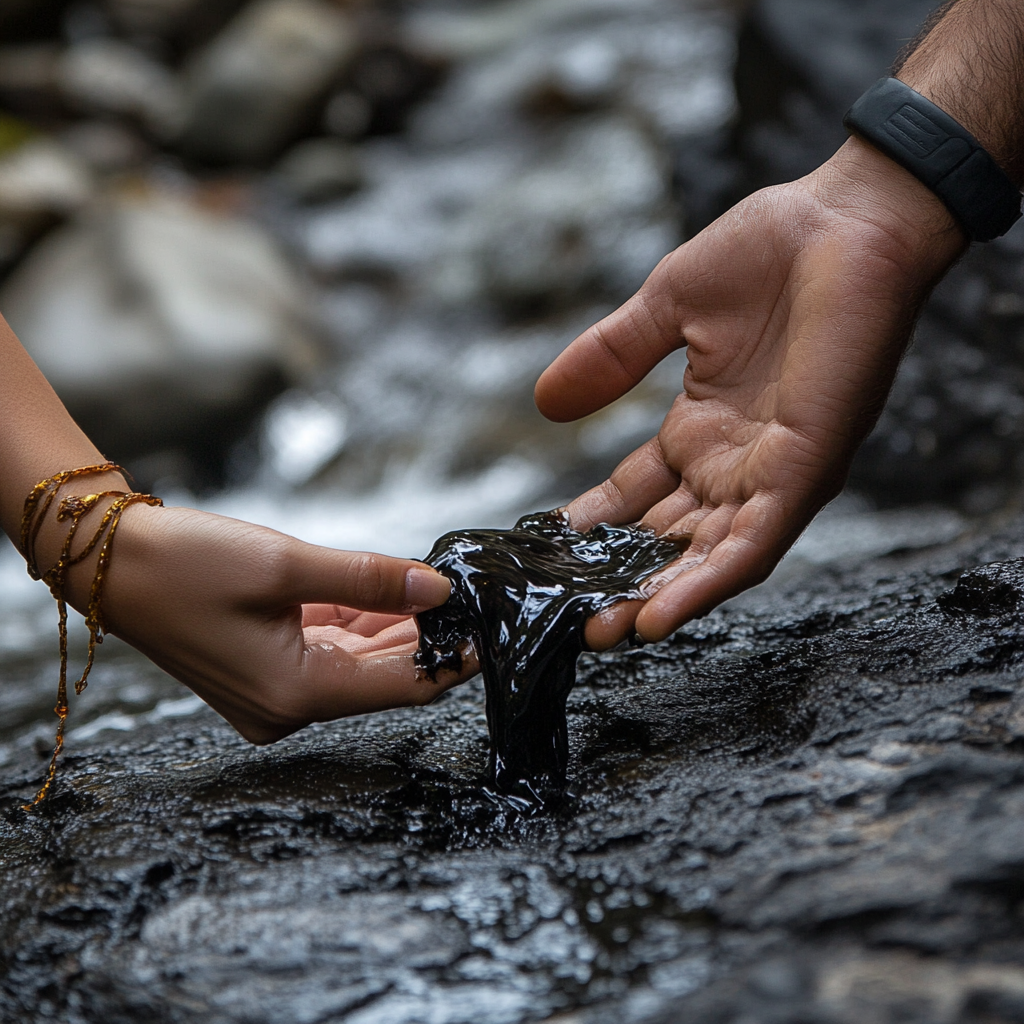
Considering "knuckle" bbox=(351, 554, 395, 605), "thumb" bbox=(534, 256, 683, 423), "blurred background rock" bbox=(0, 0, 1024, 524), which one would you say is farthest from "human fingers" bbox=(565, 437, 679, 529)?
"blurred background rock" bbox=(0, 0, 1024, 524)

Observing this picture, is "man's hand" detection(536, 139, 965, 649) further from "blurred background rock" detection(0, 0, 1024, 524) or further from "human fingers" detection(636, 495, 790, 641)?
"blurred background rock" detection(0, 0, 1024, 524)

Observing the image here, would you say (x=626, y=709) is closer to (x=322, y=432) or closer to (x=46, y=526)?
(x=46, y=526)

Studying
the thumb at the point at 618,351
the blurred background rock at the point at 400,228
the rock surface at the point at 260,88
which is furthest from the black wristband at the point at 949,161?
the rock surface at the point at 260,88

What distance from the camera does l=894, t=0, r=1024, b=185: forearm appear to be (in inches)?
85.1

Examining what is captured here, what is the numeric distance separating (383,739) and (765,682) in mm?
756

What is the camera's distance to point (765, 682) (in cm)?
179

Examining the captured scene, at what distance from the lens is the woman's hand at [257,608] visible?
1.71 meters

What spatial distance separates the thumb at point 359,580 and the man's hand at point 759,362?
0.32 m

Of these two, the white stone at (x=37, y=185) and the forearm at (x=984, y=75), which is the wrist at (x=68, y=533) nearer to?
the forearm at (x=984, y=75)

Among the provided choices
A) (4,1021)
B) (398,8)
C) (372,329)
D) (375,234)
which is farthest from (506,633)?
(398,8)

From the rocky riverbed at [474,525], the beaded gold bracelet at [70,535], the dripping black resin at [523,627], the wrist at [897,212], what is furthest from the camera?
the wrist at [897,212]

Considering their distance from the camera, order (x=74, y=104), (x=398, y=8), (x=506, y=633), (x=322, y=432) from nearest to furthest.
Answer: (x=506, y=633) → (x=322, y=432) → (x=74, y=104) → (x=398, y=8)

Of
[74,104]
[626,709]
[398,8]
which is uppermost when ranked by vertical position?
[398,8]

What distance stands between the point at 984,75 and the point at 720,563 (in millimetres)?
1372
